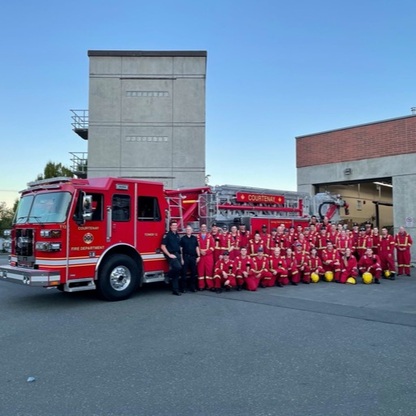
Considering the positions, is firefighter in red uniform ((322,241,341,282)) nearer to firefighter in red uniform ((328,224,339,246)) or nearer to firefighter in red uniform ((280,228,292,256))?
A: firefighter in red uniform ((328,224,339,246))

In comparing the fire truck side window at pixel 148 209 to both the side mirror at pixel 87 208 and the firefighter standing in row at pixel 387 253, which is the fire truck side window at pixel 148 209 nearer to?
the side mirror at pixel 87 208

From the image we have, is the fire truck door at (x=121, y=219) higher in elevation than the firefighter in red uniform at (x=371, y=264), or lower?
higher

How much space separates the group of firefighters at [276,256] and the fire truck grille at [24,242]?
2.97 metres

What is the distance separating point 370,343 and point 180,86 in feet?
83.3

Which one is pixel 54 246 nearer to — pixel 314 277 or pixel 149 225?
pixel 149 225

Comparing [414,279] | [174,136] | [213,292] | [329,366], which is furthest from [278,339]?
[174,136]

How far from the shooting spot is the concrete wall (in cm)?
2822

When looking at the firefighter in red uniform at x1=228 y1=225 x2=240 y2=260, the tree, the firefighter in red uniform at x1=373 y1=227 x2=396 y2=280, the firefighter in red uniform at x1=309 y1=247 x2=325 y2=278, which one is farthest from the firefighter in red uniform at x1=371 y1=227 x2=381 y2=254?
the tree

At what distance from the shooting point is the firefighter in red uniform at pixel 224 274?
1033 cm

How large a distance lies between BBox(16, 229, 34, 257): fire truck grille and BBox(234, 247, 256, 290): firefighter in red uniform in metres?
4.92

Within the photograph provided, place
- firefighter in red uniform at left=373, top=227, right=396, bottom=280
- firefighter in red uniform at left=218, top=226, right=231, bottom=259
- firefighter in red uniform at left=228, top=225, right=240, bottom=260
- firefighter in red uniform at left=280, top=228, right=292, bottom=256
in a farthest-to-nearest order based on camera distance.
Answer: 1. firefighter in red uniform at left=373, top=227, right=396, bottom=280
2. firefighter in red uniform at left=280, top=228, right=292, bottom=256
3. firefighter in red uniform at left=218, top=226, right=231, bottom=259
4. firefighter in red uniform at left=228, top=225, right=240, bottom=260

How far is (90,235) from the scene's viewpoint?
8680 millimetres

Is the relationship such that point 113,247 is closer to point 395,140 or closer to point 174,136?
point 395,140

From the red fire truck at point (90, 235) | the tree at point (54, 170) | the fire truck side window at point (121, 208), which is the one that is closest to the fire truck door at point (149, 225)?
the red fire truck at point (90, 235)
